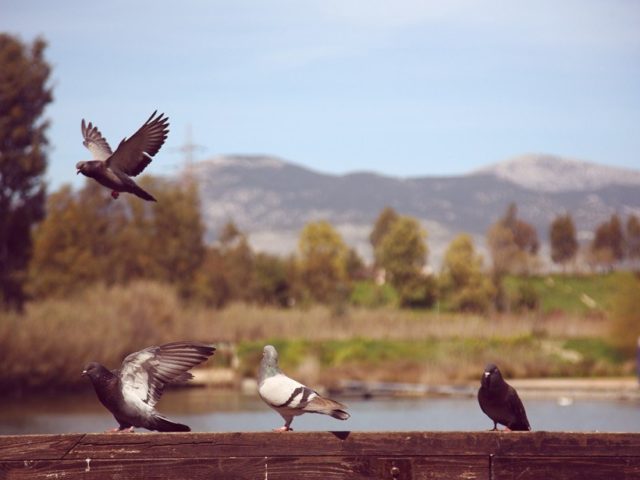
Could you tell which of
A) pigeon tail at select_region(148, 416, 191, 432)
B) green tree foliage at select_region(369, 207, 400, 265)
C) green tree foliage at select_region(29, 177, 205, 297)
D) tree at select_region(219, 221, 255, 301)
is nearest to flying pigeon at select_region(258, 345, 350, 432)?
pigeon tail at select_region(148, 416, 191, 432)

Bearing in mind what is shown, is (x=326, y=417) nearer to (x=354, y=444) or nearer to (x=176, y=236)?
(x=354, y=444)

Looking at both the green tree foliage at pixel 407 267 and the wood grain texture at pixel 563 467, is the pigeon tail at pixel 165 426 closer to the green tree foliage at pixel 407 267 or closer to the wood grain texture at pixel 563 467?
the wood grain texture at pixel 563 467

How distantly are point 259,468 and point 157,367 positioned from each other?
861mm

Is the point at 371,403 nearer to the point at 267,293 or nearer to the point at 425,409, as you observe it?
the point at 425,409

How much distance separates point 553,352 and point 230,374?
10.7m

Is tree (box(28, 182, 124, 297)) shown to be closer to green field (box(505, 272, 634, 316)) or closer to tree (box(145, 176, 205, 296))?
tree (box(145, 176, 205, 296))

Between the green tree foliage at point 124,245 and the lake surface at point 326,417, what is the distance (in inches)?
544

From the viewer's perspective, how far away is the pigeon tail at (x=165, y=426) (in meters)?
6.08

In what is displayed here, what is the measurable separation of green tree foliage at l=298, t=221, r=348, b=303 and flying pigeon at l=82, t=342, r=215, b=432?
54373 mm

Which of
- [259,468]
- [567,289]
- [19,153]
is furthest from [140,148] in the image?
[567,289]

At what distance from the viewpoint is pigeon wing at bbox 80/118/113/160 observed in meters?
7.28

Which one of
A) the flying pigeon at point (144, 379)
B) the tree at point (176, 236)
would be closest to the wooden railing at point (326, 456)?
the flying pigeon at point (144, 379)

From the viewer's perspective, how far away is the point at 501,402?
658 cm

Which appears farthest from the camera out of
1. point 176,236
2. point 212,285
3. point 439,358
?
point 176,236
